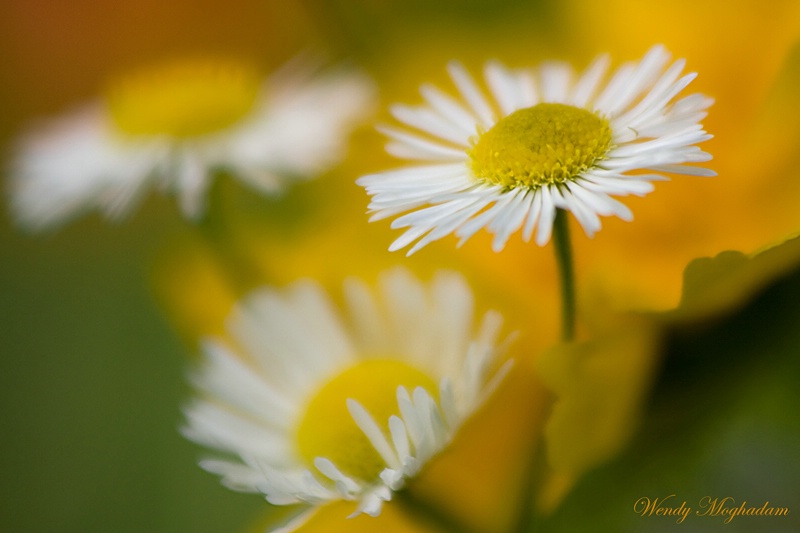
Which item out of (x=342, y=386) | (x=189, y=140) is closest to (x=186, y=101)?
(x=189, y=140)

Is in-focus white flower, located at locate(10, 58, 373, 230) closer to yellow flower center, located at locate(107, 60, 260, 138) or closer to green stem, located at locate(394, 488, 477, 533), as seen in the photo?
yellow flower center, located at locate(107, 60, 260, 138)

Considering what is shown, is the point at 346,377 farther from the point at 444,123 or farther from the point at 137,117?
the point at 137,117

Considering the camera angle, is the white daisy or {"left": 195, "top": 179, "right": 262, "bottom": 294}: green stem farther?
{"left": 195, "top": 179, "right": 262, "bottom": 294}: green stem

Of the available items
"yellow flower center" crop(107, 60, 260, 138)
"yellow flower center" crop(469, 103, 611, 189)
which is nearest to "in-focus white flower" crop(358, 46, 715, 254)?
"yellow flower center" crop(469, 103, 611, 189)

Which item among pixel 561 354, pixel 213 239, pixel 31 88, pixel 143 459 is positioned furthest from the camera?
pixel 31 88

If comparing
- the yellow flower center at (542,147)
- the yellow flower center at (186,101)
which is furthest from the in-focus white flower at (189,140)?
the yellow flower center at (542,147)

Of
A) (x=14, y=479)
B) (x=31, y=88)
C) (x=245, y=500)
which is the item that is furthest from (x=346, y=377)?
(x=31, y=88)

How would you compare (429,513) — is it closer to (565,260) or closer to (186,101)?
(565,260)
